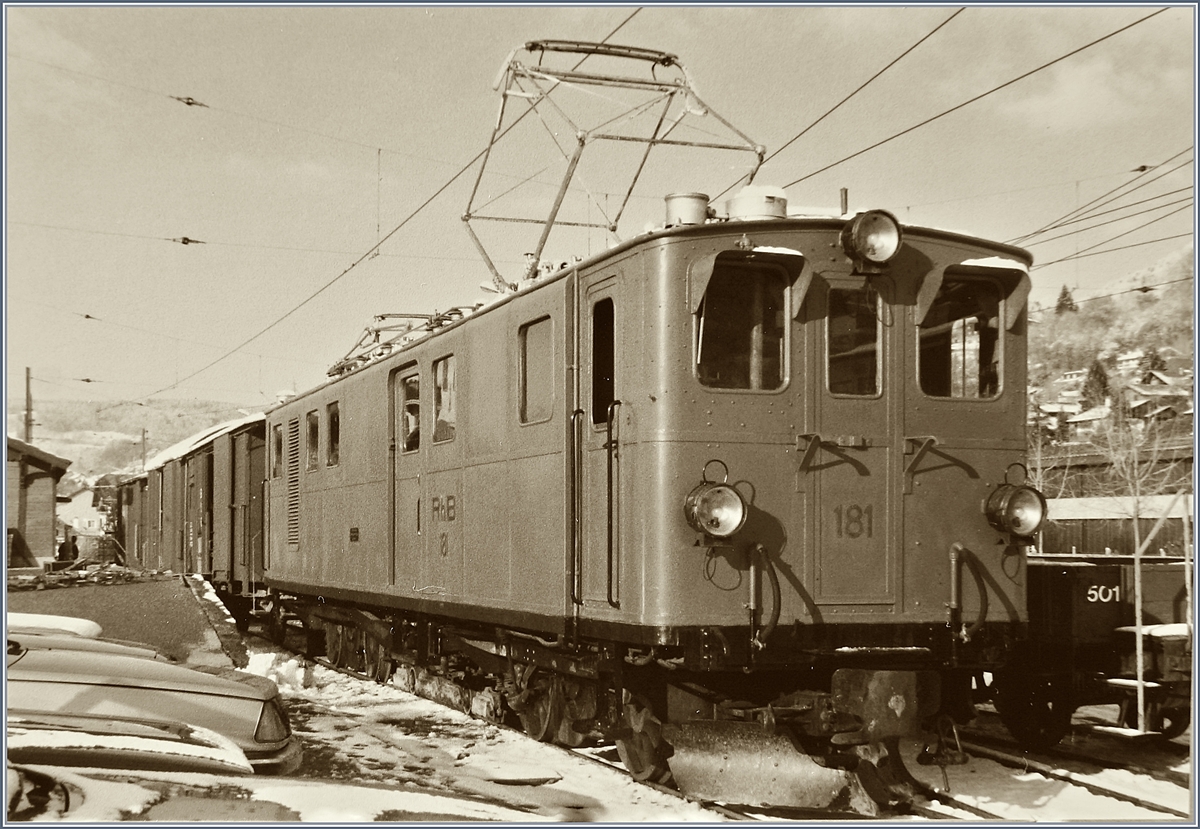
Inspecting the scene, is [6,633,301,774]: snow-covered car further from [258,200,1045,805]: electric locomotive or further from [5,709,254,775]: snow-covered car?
[258,200,1045,805]: electric locomotive

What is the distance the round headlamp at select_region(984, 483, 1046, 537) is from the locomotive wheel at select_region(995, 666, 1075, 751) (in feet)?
8.65

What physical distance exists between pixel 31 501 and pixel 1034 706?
2110 centimetres

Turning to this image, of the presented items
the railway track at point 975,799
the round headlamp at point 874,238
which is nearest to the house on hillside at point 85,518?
the railway track at point 975,799

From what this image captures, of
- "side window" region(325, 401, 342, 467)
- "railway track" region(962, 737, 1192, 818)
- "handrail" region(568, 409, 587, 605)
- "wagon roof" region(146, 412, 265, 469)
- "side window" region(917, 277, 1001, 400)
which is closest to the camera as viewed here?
"side window" region(917, 277, 1001, 400)

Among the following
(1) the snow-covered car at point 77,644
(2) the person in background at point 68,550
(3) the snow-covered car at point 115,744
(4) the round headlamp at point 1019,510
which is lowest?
(2) the person in background at point 68,550

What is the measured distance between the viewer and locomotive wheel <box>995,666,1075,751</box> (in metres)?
9.08

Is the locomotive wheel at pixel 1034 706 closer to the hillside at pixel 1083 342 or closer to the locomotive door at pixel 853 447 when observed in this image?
the hillside at pixel 1083 342

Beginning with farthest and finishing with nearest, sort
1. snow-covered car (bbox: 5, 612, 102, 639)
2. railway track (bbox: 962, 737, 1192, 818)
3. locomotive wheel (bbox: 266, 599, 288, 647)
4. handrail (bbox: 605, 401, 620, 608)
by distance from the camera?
locomotive wheel (bbox: 266, 599, 288, 647) < snow-covered car (bbox: 5, 612, 102, 639) < railway track (bbox: 962, 737, 1192, 818) < handrail (bbox: 605, 401, 620, 608)

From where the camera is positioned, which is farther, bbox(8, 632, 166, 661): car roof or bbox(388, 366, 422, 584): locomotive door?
bbox(388, 366, 422, 584): locomotive door

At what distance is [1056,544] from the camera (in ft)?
64.6

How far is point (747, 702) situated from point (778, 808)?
25.1 inches

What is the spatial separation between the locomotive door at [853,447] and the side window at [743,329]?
0.25 m

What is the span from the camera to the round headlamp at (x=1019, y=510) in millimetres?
6840

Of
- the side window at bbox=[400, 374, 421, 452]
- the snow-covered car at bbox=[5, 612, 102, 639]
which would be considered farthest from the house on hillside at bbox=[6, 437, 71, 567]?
the snow-covered car at bbox=[5, 612, 102, 639]
